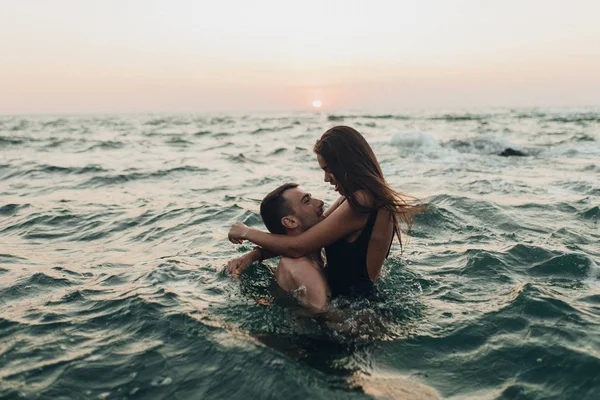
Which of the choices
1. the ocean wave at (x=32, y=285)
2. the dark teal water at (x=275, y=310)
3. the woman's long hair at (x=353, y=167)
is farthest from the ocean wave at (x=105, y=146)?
the woman's long hair at (x=353, y=167)

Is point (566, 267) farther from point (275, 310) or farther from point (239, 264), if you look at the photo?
point (239, 264)

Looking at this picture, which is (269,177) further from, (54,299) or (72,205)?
(54,299)

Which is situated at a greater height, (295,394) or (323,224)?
(323,224)

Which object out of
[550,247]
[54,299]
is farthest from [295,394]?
[550,247]

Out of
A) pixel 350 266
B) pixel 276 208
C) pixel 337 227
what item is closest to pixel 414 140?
pixel 350 266

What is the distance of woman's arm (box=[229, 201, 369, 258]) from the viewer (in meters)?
4.49

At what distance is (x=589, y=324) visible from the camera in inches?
170

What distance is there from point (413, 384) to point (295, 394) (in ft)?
2.83

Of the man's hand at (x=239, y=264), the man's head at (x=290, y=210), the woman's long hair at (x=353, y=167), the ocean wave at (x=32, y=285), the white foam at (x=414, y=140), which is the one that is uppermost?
the woman's long hair at (x=353, y=167)

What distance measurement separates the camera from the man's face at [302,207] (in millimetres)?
4793

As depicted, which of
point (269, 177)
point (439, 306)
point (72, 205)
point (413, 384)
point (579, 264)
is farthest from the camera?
point (269, 177)

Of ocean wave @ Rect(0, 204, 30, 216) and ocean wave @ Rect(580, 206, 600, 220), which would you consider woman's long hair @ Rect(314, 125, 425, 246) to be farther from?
ocean wave @ Rect(0, 204, 30, 216)

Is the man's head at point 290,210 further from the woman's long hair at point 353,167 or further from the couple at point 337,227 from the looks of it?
the woman's long hair at point 353,167

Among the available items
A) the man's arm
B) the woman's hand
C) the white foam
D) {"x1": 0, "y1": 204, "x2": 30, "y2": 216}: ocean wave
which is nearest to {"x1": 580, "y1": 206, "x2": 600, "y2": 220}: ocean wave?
the man's arm
